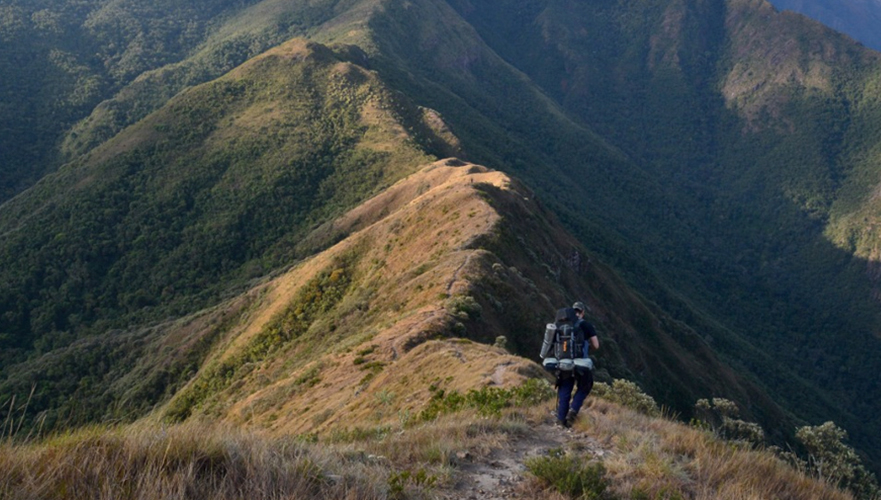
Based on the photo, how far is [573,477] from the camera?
30.9 feet

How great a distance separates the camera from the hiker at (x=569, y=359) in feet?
44.5

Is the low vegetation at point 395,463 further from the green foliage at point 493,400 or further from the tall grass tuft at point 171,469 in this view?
the green foliage at point 493,400

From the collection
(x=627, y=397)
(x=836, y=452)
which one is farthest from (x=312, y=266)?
(x=836, y=452)

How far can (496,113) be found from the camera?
198000mm

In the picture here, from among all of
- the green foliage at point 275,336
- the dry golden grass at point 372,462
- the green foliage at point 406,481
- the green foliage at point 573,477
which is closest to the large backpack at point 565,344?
the dry golden grass at point 372,462

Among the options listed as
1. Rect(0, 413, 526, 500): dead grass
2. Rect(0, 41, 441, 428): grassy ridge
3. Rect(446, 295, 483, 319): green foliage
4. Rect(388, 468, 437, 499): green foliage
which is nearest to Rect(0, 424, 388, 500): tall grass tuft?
Rect(0, 413, 526, 500): dead grass

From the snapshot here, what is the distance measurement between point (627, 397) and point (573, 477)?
40.2ft

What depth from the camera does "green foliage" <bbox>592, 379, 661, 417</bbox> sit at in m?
19.5

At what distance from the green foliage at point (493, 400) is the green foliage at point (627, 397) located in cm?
352

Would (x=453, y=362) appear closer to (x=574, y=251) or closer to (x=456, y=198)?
(x=456, y=198)

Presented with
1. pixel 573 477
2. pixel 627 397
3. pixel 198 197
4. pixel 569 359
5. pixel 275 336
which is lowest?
pixel 198 197

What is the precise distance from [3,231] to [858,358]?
181 meters

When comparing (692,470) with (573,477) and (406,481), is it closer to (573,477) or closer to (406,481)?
(573,477)

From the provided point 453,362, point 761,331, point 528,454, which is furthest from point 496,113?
point 528,454
